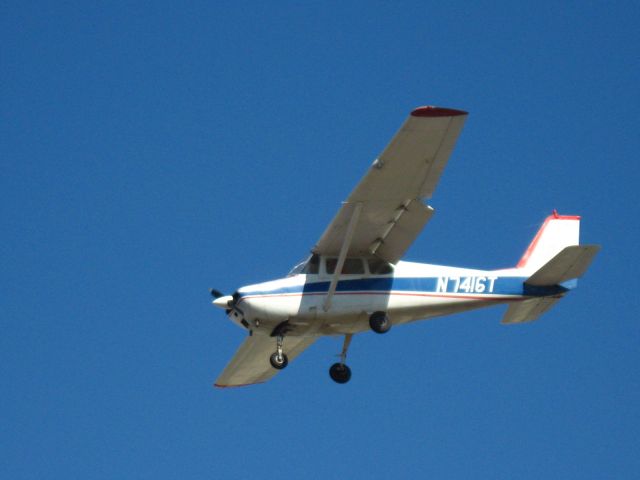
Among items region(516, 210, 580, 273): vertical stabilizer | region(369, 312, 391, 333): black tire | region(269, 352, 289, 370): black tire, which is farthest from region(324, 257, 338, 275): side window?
region(516, 210, 580, 273): vertical stabilizer

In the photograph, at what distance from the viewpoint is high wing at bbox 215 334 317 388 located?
26422mm

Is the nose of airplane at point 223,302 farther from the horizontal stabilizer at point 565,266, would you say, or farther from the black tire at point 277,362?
the horizontal stabilizer at point 565,266

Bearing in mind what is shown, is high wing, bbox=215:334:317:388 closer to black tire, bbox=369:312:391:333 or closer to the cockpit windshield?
the cockpit windshield

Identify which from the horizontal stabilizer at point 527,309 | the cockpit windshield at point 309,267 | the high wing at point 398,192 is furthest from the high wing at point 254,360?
the horizontal stabilizer at point 527,309

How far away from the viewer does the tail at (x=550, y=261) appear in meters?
23.7

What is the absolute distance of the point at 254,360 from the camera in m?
26.9

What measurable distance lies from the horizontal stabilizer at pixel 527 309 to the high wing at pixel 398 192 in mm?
2840

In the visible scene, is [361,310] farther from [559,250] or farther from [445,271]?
[559,250]

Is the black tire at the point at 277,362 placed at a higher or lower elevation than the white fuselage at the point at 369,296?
lower

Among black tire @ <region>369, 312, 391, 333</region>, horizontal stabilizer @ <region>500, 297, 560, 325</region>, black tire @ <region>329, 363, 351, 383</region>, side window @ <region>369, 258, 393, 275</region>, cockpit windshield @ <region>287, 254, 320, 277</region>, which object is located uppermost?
horizontal stabilizer @ <region>500, 297, 560, 325</region>

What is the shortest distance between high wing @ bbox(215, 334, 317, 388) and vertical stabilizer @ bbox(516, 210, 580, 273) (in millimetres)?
4922

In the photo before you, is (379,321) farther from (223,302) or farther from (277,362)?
(223,302)

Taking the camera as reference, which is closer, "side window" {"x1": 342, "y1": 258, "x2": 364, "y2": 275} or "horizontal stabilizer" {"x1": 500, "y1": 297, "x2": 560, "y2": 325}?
"side window" {"x1": 342, "y1": 258, "x2": 364, "y2": 275}

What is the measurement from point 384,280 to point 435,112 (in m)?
4.20
